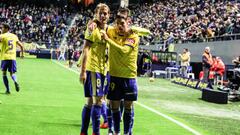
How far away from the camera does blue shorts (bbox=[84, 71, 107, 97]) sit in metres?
8.39

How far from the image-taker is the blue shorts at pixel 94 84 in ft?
27.5

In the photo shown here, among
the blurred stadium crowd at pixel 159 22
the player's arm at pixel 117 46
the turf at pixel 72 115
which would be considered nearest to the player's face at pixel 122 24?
the player's arm at pixel 117 46

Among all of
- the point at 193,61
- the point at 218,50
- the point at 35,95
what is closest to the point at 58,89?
the point at 35,95

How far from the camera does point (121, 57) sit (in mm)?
8562

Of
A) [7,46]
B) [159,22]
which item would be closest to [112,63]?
[7,46]

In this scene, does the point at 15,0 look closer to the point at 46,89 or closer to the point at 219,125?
the point at 46,89

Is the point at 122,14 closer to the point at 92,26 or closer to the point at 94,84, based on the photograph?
the point at 92,26

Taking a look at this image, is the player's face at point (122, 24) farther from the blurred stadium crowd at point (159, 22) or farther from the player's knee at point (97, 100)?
the blurred stadium crowd at point (159, 22)

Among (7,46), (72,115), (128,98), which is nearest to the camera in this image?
(128,98)

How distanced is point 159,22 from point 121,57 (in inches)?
1719

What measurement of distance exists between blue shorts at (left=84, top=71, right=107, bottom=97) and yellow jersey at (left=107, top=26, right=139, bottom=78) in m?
0.24

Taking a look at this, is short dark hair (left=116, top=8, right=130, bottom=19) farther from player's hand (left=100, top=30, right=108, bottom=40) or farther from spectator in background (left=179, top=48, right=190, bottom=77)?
spectator in background (left=179, top=48, right=190, bottom=77)

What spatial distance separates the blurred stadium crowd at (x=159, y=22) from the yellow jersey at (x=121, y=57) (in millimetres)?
22391

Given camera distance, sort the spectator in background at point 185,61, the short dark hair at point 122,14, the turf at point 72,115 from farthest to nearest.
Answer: the spectator in background at point 185,61, the turf at point 72,115, the short dark hair at point 122,14
